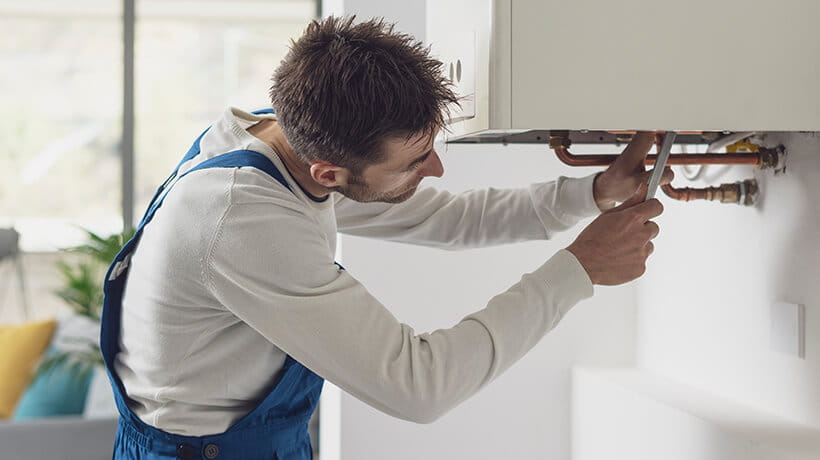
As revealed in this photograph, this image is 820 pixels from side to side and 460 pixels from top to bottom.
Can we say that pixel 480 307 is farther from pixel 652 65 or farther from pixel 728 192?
pixel 652 65

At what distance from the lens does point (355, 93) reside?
0.94 m

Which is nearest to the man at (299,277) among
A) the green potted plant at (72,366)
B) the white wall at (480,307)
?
the white wall at (480,307)

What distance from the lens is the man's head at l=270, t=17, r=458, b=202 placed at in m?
0.95

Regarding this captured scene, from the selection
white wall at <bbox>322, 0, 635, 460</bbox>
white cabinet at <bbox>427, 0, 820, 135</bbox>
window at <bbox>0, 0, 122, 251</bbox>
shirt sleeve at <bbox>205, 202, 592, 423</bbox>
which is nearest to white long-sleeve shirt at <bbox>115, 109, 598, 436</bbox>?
shirt sleeve at <bbox>205, 202, 592, 423</bbox>

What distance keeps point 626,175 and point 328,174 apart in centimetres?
41

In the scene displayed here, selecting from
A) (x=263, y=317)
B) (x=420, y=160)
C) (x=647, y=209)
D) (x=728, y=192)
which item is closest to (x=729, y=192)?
(x=728, y=192)

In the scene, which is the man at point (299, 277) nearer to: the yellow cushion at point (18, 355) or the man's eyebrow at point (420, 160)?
the man's eyebrow at point (420, 160)

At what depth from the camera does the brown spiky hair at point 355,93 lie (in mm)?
946

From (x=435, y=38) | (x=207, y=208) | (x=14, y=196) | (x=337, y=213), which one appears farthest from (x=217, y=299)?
(x=14, y=196)

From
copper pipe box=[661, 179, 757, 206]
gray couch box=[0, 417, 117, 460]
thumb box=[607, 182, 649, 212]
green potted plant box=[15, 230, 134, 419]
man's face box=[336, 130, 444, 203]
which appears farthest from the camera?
green potted plant box=[15, 230, 134, 419]

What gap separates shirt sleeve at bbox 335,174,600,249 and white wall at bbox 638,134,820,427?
0.86ft

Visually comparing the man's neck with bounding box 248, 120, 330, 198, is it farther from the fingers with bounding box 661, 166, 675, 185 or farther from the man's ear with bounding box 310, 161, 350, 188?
the fingers with bounding box 661, 166, 675, 185

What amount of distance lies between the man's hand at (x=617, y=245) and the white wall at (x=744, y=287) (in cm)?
22

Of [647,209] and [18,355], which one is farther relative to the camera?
[18,355]
